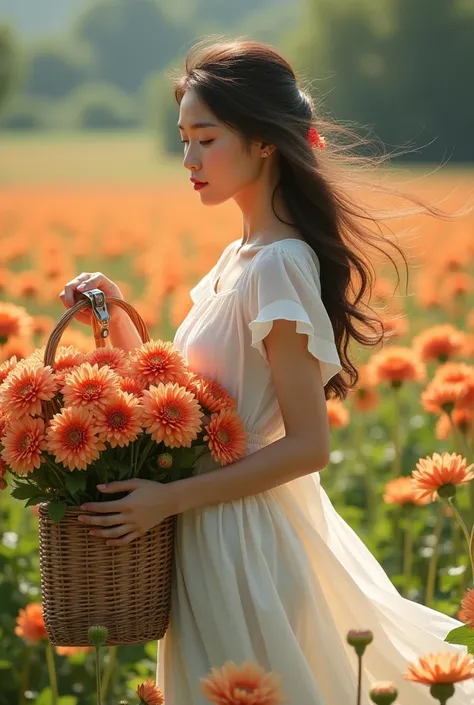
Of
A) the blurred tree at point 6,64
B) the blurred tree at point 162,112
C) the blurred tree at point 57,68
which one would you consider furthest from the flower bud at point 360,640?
the blurred tree at point 57,68

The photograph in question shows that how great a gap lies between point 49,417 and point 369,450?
290cm

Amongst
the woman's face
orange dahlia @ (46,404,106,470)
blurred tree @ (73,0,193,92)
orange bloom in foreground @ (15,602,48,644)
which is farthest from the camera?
blurred tree @ (73,0,193,92)

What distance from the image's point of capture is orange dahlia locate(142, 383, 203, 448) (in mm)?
1865

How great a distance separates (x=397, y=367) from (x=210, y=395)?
146 centimetres

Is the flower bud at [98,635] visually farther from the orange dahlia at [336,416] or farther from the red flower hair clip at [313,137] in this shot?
the orange dahlia at [336,416]

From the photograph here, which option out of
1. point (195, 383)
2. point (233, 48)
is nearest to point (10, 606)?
point (195, 383)

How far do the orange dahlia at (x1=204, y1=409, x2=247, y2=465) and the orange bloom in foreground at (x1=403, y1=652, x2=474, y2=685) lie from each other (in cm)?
55

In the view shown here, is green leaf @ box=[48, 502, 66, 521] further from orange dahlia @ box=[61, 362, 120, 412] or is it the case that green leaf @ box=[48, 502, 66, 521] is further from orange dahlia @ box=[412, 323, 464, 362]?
orange dahlia @ box=[412, 323, 464, 362]

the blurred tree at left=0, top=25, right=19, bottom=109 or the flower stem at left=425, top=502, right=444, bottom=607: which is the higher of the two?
the blurred tree at left=0, top=25, right=19, bottom=109

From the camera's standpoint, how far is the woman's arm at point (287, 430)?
2020 millimetres

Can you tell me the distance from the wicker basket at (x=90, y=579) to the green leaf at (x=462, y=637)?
53cm

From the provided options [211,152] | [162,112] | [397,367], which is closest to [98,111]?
[162,112]

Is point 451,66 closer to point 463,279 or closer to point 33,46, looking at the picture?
point 33,46

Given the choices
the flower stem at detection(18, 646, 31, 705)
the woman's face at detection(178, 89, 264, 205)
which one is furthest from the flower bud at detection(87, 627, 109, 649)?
the flower stem at detection(18, 646, 31, 705)
